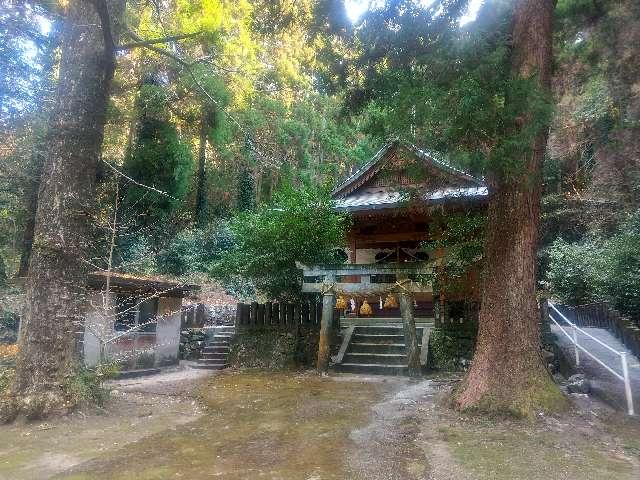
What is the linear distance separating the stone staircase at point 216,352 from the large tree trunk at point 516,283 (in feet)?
25.4

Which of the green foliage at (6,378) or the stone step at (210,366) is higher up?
the green foliage at (6,378)

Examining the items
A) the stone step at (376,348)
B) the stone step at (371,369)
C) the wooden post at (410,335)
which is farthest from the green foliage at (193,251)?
the wooden post at (410,335)

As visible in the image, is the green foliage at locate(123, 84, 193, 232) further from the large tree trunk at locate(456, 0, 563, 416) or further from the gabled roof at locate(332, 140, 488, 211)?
the large tree trunk at locate(456, 0, 563, 416)

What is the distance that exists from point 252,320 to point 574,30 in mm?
9559

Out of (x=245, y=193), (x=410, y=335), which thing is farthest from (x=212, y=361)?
(x=245, y=193)

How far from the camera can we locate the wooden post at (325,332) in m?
10.9

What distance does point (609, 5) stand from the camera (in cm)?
685

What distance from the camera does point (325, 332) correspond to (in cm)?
1096

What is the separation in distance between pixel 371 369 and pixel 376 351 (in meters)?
0.75

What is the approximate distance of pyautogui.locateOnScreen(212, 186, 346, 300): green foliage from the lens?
37.6ft

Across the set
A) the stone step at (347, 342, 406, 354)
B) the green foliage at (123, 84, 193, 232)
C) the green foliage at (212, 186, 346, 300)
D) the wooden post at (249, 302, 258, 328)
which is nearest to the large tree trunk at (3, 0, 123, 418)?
the green foliage at (212, 186, 346, 300)

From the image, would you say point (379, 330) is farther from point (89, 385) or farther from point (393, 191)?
point (89, 385)

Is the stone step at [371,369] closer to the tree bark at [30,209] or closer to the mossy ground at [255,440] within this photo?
the mossy ground at [255,440]

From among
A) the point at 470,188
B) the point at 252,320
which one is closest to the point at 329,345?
the point at 252,320
